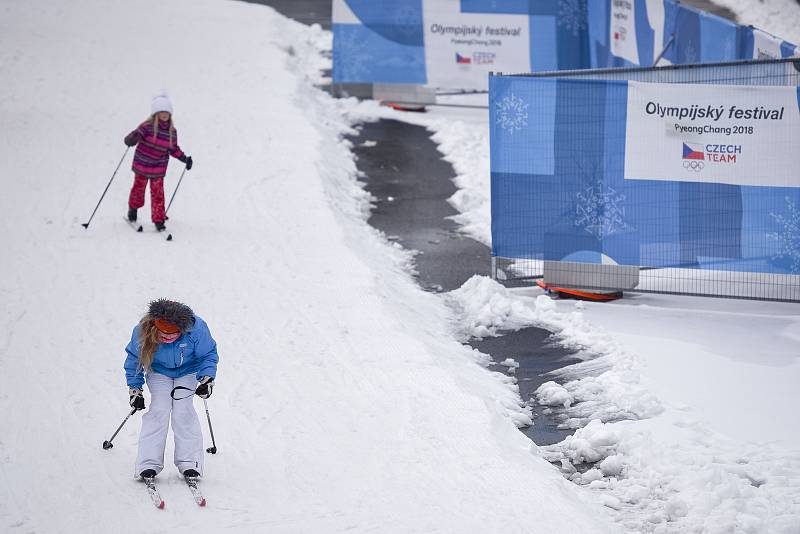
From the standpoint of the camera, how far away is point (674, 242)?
11.6m

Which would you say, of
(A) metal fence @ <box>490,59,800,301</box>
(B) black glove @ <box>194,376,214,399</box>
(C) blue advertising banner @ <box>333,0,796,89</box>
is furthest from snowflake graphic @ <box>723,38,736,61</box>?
(B) black glove @ <box>194,376,214,399</box>

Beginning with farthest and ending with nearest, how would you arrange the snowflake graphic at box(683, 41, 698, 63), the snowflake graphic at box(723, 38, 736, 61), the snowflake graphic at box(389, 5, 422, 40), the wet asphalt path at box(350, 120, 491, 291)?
the snowflake graphic at box(389, 5, 422, 40) → the snowflake graphic at box(683, 41, 698, 63) → the snowflake graphic at box(723, 38, 736, 61) → the wet asphalt path at box(350, 120, 491, 291)

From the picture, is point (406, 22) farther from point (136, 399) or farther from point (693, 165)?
point (136, 399)

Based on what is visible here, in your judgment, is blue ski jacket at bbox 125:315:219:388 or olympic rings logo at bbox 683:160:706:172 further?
olympic rings logo at bbox 683:160:706:172

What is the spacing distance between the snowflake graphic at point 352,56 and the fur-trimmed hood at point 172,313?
14.6 m

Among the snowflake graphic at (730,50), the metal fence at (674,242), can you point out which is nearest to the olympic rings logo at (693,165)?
the metal fence at (674,242)

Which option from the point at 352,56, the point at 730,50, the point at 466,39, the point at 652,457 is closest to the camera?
the point at 652,457

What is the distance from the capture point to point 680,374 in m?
9.90

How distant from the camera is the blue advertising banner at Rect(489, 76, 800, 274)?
1123cm

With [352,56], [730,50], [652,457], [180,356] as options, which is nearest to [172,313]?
[180,356]

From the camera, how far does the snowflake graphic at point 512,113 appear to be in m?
11.8

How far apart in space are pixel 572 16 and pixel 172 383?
14.4 metres

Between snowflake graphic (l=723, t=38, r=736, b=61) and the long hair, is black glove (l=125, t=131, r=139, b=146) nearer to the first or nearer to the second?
the long hair

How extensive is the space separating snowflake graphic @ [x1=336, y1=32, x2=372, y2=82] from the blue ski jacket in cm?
1447
